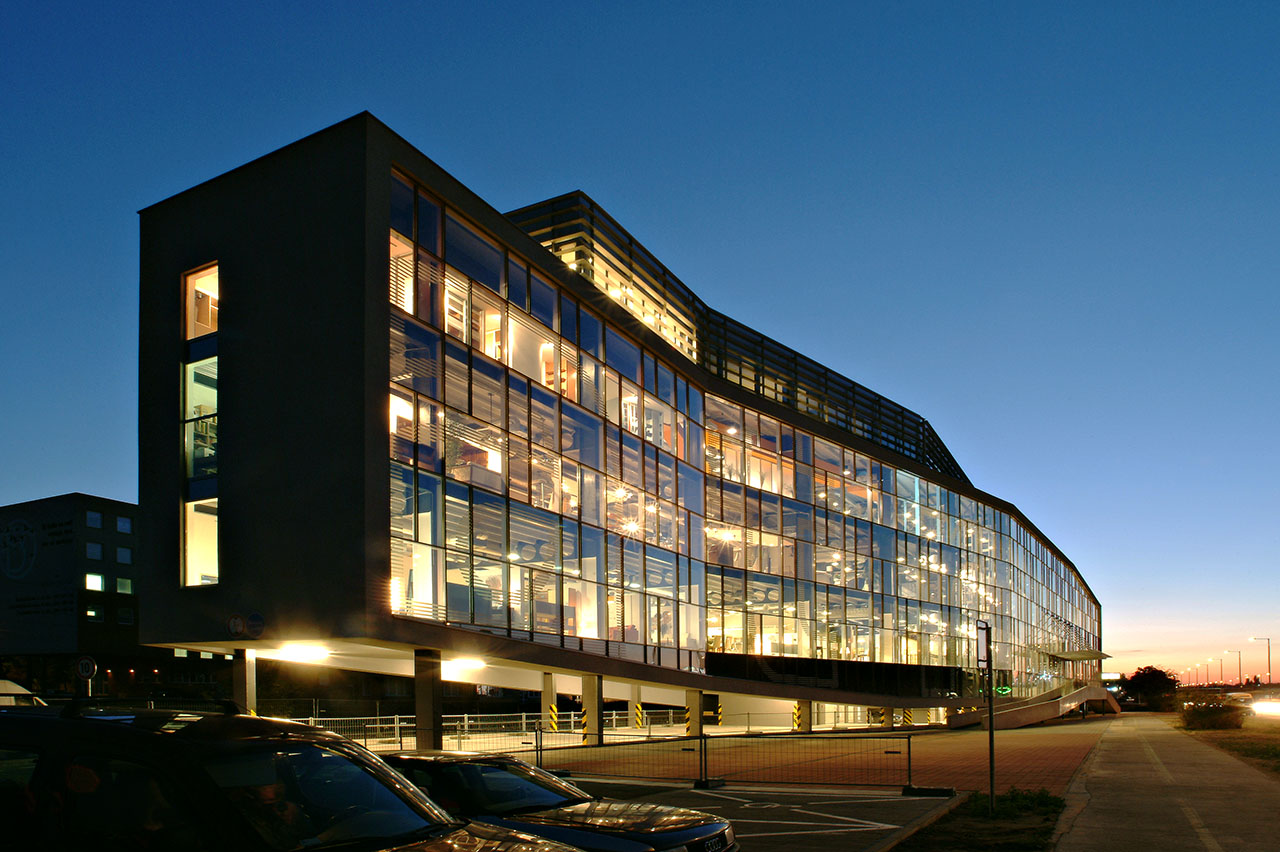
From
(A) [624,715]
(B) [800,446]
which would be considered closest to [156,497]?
(A) [624,715]

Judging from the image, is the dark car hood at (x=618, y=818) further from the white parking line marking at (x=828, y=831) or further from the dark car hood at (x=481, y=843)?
the white parking line marking at (x=828, y=831)

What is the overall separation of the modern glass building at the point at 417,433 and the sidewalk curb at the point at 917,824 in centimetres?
1252

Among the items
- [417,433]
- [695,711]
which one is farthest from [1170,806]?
[695,711]

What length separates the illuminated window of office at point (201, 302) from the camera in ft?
91.0

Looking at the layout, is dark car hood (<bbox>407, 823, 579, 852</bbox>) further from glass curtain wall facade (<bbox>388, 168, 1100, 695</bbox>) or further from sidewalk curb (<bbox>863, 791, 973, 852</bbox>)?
glass curtain wall facade (<bbox>388, 168, 1100, 695</bbox>)

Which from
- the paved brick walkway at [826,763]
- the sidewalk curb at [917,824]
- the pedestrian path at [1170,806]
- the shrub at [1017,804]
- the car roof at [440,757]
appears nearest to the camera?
the car roof at [440,757]

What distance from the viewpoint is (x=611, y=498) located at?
110 ft

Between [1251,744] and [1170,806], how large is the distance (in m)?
18.4

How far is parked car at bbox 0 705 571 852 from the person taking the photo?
4660 millimetres

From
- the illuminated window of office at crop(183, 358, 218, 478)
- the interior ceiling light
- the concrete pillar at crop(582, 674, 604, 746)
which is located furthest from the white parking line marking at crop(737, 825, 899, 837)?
the concrete pillar at crop(582, 674, 604, 746)

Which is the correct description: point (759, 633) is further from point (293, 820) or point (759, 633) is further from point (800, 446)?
point (293, 820)

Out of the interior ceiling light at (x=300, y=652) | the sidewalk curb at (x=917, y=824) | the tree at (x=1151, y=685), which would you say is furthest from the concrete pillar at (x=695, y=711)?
the tree at (x=1151, y=685)

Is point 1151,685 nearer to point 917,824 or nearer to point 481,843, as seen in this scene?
point 917,824

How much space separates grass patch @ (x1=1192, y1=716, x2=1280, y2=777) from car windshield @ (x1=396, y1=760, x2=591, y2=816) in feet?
60.6
